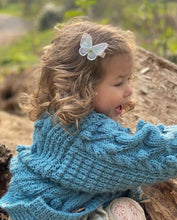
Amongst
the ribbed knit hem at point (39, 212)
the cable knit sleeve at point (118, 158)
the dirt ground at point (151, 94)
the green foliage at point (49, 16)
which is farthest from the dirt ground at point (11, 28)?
the cable knit sleeve at point (118, 158)

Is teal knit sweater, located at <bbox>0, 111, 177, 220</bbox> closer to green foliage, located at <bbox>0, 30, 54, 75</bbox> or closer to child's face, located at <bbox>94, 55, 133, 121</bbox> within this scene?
child's face, located at <bbox>94, 55, 133, 121</bbox>

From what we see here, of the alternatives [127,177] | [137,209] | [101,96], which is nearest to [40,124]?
[101,96]

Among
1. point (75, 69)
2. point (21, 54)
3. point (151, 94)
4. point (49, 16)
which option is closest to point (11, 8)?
point (49, 16)

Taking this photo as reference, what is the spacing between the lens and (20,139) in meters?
4.06

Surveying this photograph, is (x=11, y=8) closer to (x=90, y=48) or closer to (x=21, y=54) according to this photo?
(x=21, y=54)

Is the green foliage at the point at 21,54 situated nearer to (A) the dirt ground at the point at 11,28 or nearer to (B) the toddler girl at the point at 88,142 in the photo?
(A) the dirt ground at the point at 11,28

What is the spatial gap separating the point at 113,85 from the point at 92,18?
883 cm

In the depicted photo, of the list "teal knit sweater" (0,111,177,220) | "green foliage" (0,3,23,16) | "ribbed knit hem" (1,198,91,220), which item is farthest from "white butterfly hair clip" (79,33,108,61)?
"green foliage" (0,3,23,16)

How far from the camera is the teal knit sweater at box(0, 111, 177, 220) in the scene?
199 cm

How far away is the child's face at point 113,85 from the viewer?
203 centimetres

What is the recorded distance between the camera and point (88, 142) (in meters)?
2.03

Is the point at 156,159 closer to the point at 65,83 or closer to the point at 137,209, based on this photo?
the point at 137,209

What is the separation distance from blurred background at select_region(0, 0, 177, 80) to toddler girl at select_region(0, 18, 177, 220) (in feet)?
7.75

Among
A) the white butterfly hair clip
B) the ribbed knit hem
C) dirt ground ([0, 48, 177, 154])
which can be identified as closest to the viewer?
the white butterfly hair clip
